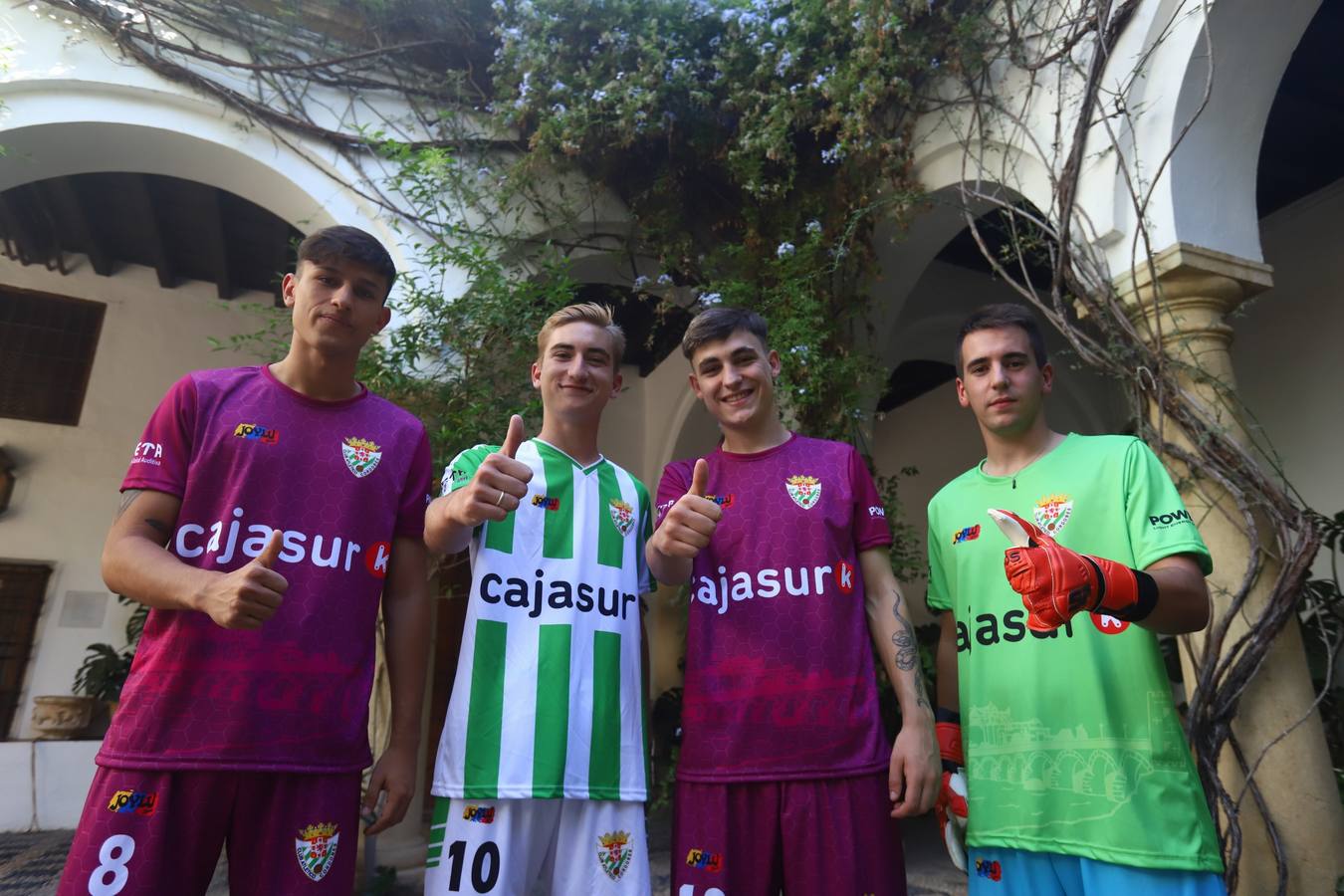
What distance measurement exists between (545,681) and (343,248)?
3.70ft

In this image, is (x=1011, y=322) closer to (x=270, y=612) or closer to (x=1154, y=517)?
(x=1154, y=517)

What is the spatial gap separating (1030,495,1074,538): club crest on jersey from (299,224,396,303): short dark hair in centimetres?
169

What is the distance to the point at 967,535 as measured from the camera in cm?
205

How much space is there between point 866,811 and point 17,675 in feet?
25.0

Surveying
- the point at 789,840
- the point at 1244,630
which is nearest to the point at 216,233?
the point at 789,840

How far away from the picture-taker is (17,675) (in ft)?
21.6

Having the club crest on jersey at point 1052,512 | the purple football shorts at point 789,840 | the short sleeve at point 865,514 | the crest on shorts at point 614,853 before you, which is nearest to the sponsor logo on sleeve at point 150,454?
the crest on shorts at point 614,853

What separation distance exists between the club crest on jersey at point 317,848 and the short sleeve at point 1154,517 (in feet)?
5.92

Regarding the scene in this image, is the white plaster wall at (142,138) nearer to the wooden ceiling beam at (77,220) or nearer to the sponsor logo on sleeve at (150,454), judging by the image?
the wooden ceiling beam at (77,220)

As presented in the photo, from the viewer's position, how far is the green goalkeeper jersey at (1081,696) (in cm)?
167

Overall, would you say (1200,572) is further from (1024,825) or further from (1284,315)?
(1284,315)

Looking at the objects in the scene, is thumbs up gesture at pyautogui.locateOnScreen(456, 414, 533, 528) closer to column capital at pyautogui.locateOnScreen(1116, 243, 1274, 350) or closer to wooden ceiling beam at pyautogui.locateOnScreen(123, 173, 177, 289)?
column capital at pyautogui.locateOnScreen(1116, 243, 1274, 350)

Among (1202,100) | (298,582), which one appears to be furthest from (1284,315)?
(298,582)

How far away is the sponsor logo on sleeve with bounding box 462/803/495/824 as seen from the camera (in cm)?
168
